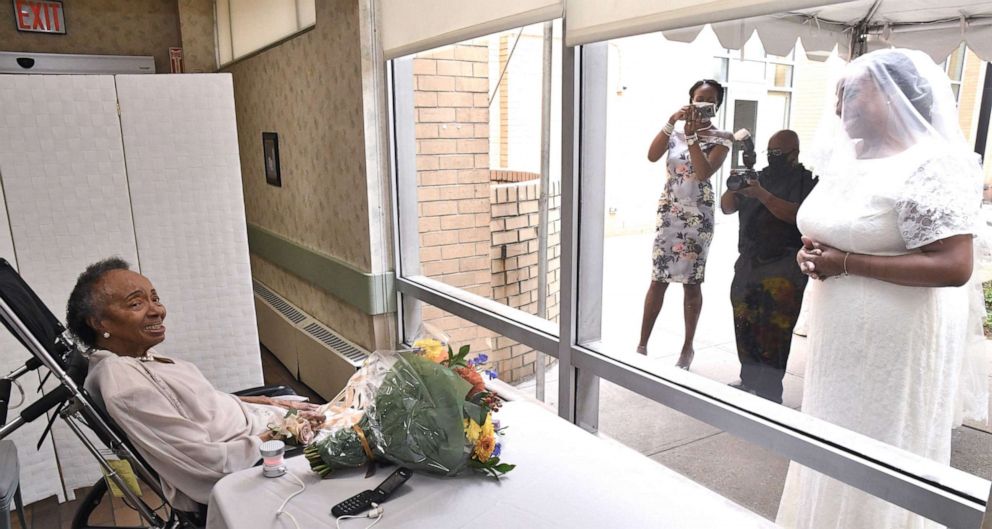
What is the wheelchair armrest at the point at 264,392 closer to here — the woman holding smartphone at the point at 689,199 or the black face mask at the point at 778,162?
the woman holding smartphone at the point at 689,199

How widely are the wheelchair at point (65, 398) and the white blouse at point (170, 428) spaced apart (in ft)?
0.13

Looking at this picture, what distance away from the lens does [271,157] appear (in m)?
4.94

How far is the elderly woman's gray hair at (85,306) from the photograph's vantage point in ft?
6.71

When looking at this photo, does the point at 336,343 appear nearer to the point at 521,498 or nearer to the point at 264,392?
the point at 264,392

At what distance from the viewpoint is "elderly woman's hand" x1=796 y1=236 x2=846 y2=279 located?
70.7 inches

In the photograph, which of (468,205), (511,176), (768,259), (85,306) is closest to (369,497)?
(85,306)

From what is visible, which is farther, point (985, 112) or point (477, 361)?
point (477, 361)

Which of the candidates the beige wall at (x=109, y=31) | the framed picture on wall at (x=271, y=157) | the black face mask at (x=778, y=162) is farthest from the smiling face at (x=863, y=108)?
the beige wall at (x=109, y=31)

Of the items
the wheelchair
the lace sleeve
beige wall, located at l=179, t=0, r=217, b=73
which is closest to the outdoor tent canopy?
the lace sleeve

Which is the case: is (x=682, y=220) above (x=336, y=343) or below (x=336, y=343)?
above

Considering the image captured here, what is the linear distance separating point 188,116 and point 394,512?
94.3 inches

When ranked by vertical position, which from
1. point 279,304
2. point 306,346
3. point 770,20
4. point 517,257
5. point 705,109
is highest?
point 770,20

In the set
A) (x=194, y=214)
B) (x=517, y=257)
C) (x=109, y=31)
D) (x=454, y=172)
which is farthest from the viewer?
(x=109, y=31)

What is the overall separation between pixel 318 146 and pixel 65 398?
241 cm
